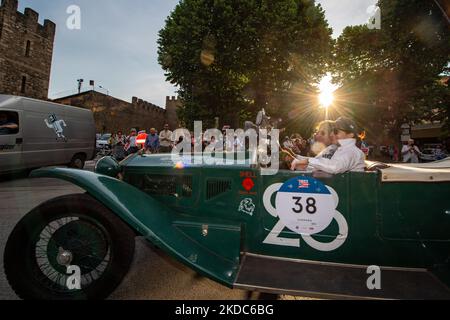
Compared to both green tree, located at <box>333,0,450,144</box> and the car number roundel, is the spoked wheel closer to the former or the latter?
the car number roundel

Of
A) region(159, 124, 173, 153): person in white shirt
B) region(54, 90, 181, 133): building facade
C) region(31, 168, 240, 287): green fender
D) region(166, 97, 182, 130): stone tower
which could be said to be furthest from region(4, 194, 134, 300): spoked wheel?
region(166, 97, 182, 130): stone tower

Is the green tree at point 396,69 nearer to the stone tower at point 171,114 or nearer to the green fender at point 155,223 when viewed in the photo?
the green fender at point 155,223

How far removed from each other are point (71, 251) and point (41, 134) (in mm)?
Result: 8355

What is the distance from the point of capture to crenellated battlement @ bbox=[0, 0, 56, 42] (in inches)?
849

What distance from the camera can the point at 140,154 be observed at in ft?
11.1

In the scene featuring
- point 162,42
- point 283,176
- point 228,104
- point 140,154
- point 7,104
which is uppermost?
point 162,42

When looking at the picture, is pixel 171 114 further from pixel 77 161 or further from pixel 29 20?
pixel 77 161

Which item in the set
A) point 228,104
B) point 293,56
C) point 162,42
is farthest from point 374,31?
point 162,42

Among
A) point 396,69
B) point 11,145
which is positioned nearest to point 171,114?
point 396,69

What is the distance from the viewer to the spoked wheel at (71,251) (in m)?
2.20

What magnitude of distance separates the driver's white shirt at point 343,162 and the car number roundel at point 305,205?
0.15 m

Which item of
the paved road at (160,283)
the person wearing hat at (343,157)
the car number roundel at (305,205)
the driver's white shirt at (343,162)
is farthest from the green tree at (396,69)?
the paved road at (160,283)
